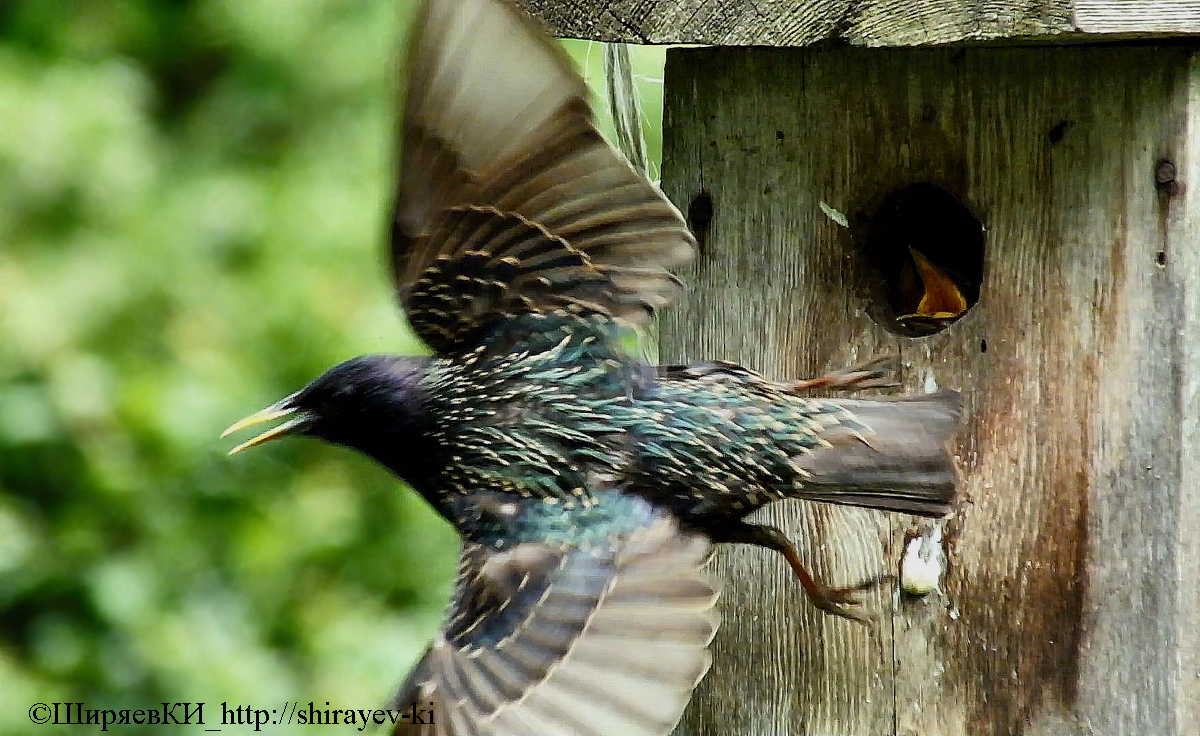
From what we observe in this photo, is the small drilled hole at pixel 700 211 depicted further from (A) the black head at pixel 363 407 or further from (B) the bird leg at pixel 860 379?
(A) the black head at pixel 363 407

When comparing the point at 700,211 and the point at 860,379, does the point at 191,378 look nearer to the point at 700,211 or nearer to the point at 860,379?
the point at 700,211

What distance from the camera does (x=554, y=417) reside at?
7.61 ft

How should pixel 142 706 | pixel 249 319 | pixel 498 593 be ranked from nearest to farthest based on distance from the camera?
1. pixel 498 593
2. pixel 142 706
3. pixel 249 319

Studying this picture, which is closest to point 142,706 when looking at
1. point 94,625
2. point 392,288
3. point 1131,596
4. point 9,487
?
point 94,625

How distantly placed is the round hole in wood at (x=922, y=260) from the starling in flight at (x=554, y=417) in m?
0.19

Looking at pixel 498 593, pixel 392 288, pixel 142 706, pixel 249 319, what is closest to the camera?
pixel 498 593

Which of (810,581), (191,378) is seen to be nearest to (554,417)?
(810,581)

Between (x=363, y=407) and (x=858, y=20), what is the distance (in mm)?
903

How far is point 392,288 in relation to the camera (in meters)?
2.47

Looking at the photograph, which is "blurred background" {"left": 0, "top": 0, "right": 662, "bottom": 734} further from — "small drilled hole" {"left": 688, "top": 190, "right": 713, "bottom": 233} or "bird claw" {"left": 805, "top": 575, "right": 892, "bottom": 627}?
"bird claw" {"left": 805, "top": 575, "right": 892, "bottom": 627}

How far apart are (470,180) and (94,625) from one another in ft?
5.68

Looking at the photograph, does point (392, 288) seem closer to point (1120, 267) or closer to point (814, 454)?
point (814, 454)

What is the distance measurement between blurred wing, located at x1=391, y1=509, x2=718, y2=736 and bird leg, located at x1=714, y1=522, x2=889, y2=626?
0.47 feet

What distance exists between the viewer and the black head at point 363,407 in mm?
2443
